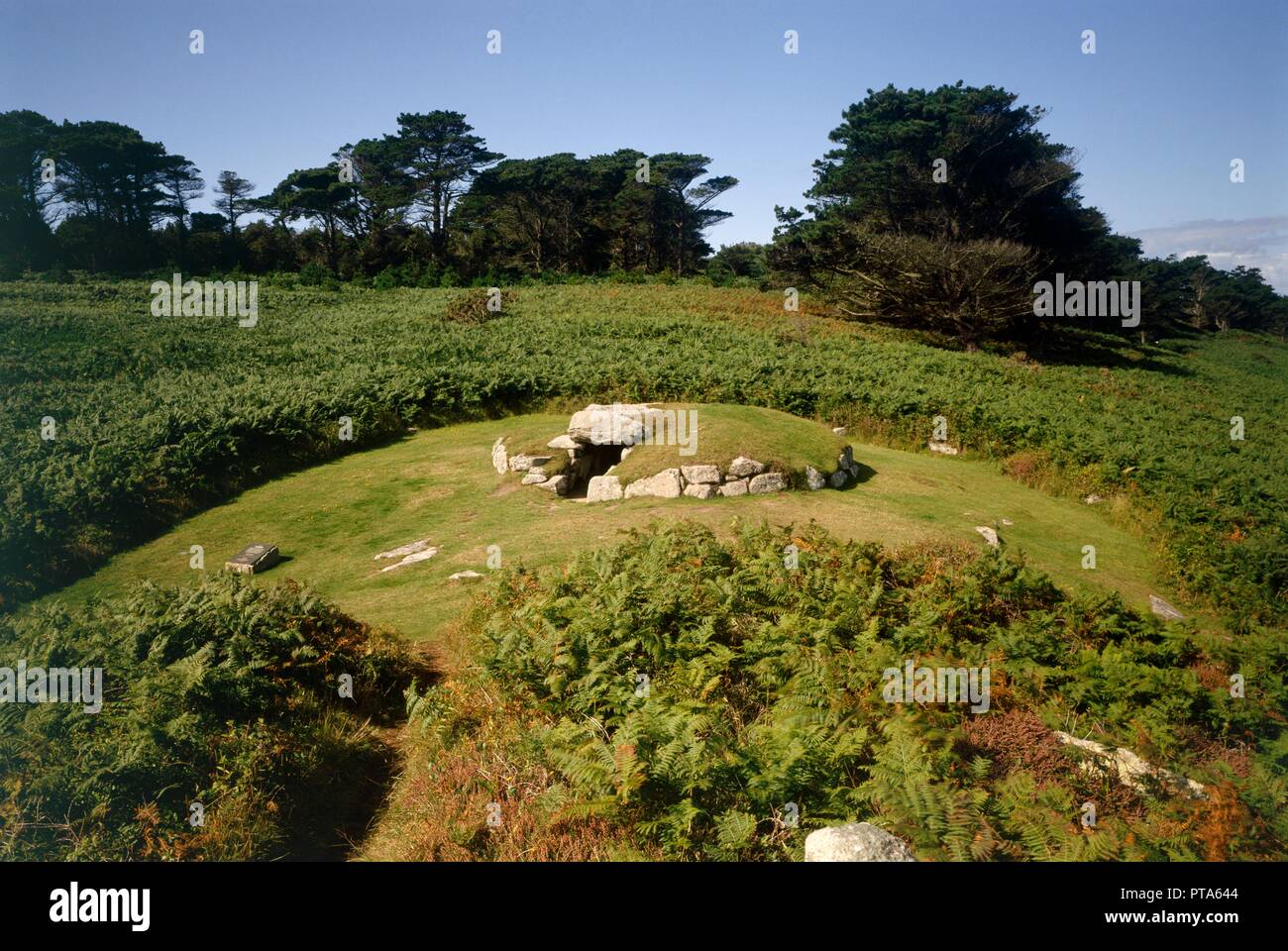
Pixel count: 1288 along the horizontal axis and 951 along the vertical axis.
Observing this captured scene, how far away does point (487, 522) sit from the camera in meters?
12.7

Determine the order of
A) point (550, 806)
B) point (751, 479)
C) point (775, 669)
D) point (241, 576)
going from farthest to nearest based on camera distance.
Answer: point (751, 479), point (241, 576), point (775, 669), point (550, 806)

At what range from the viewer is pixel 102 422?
17.1m

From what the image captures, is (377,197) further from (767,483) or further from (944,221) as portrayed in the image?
(767,483)

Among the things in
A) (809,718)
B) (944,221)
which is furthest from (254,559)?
(944,221)

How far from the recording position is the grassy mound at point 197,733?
4.88 meters

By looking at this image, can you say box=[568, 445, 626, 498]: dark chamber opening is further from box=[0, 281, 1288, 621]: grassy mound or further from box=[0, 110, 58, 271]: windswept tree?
box=[0, 110, 58, 271]: windswept tree

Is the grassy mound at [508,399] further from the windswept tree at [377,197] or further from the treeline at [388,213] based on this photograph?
the windswept tree at [377,197]

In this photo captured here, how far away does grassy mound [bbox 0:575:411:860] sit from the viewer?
488 cm

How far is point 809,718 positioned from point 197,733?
508 centimetres

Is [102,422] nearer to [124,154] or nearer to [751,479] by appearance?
[751,479]

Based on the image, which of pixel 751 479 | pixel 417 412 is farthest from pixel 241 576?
pixel 417 412

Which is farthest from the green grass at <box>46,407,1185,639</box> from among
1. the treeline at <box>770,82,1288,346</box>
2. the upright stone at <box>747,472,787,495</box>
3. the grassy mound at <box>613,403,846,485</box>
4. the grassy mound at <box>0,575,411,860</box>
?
the treeline at <box>770,82,1288,346</box>

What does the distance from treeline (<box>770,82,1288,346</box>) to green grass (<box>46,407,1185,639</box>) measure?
2512 cm
